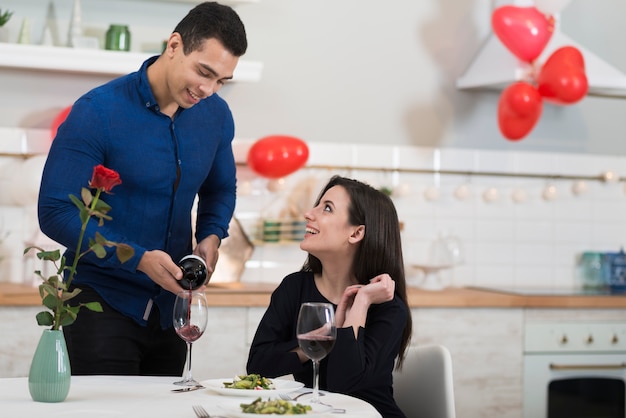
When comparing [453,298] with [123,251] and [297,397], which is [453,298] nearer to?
[297,397]

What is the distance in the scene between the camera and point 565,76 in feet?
12.7

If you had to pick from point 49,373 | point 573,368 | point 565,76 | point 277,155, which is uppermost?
point 565,76

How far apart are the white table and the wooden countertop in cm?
151

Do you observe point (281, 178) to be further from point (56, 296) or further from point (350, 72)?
point (56, 296)

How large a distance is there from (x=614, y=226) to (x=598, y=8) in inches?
41.6

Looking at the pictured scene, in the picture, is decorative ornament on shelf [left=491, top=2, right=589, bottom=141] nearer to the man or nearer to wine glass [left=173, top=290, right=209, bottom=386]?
the man

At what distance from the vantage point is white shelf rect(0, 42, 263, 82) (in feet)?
12.0

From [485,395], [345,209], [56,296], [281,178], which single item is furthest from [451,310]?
[56,296]

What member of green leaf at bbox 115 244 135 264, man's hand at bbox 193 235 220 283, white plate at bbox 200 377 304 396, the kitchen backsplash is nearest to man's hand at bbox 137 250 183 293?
man's hand at bbox 193 235 220 283

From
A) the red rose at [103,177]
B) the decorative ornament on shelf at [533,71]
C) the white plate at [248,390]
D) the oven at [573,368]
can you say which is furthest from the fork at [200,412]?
the decorative ornament on shelf at [533,71]

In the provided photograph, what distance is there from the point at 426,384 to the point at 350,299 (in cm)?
29

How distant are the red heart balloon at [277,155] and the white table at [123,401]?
1958 mm

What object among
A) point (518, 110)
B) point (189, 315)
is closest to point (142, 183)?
point (189, 315)

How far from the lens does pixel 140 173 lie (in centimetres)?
223
